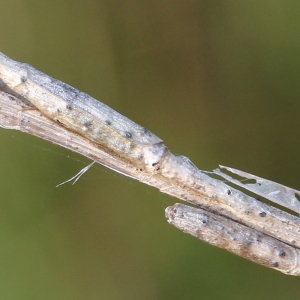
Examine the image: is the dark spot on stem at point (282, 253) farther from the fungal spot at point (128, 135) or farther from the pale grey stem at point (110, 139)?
the fungal spot at point (128, 135)

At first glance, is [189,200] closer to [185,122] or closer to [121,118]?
[121,118]

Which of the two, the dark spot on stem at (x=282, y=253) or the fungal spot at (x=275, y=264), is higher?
the dark spot on stem at (x=282, y=253)

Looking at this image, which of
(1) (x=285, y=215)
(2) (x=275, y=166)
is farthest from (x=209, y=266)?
(1) (x=285, y=215)

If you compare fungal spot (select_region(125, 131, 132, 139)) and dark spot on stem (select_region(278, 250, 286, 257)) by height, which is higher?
fungal spot (select_region(125, 131, 132, 139))

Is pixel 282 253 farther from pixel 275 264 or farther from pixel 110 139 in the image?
pixel 110 139

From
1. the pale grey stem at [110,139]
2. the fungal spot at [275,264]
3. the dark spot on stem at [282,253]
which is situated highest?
the pale grey stem at [110,139]

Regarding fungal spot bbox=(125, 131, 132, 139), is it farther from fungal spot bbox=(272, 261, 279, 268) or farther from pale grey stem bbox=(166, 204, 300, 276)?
fungal spot bbox=(272, 261, 279, 268)

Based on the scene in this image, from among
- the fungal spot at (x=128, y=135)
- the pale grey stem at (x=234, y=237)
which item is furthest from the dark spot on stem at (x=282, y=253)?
the fungal spot at (x=128, y=135)

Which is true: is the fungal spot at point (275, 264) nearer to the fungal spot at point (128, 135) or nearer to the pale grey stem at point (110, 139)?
the pale grey stem at point (110, 139)

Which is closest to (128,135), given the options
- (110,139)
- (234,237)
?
(110,139)

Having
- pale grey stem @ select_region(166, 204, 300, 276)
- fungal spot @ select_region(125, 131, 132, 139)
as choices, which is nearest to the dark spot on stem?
pale grey stem @ select_region(166, 204, 300, 276)
